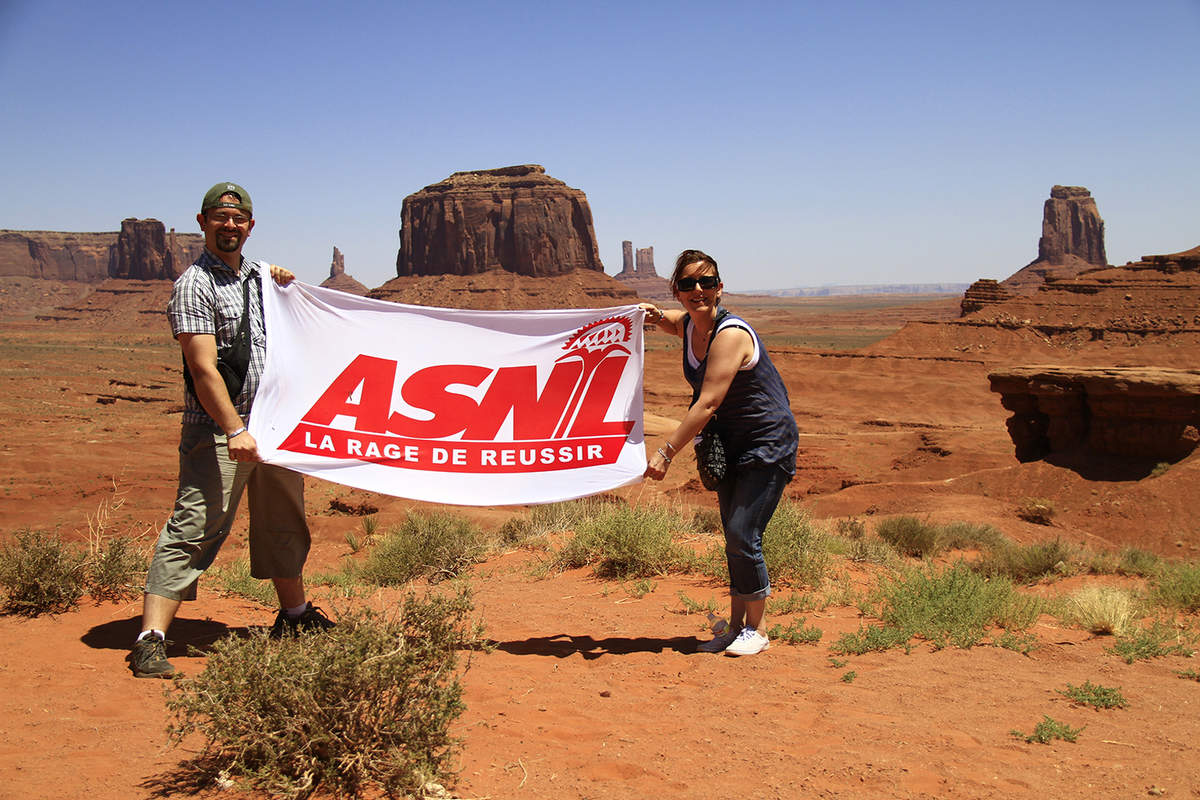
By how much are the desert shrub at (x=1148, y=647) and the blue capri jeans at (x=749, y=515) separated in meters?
1.96

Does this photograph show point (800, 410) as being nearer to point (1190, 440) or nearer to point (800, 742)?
point (1190, 440)

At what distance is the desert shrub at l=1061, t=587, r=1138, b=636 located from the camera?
15.4ft

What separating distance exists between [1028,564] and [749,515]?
199 inches

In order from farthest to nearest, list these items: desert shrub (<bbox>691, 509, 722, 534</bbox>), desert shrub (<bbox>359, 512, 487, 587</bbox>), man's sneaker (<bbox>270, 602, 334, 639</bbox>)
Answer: desert shrub (<bbox>691, 509, 722, 534</bbox>)
desert shrub (<bbox>359, 512, 487, 587</bbox>)
man's sneaker (<bbox>270, 602, 334, 639</bbox>)

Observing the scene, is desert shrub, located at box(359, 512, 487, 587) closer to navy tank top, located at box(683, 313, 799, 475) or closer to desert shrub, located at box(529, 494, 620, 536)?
desert shrub, located at box(529, 494, 620, 536)

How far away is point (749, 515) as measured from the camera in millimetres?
3859

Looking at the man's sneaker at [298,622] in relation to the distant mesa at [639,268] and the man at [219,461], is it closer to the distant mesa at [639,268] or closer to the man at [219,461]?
the man at [219,461]

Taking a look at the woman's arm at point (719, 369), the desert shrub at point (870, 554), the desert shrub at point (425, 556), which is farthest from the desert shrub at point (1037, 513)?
the woman's arm at point (719, 369)

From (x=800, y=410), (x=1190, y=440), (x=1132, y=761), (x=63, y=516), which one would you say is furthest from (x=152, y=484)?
(x=800, y=410)

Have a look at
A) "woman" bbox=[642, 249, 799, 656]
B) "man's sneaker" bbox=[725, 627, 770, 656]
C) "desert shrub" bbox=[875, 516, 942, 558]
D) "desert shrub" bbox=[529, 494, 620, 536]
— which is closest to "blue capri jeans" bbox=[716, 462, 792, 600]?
"woman" bbox=[642, 249, 799, 656]

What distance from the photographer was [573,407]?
4.65 m

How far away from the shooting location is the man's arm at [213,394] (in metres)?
3.59

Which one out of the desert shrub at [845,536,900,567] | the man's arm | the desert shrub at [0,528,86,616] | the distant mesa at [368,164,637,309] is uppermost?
the distant mesa at [368,164,637,309]

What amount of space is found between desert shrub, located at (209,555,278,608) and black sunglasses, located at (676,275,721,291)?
3171 mm
